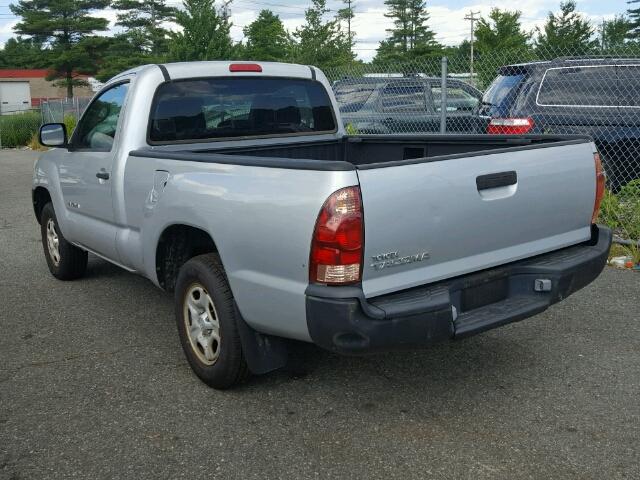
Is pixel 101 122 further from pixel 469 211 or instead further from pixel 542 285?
pixel 542 285

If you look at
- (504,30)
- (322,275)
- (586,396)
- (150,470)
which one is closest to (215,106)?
(322,275)

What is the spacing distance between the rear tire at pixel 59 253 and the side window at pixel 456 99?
6.43 meters

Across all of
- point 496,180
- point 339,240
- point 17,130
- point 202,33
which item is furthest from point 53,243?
point 17,130

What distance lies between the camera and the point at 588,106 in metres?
7.83

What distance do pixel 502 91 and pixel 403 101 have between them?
2.60 meters

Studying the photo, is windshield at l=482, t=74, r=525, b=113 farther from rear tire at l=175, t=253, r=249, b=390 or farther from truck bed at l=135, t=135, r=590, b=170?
rear tire at l=175, t=253, r=249, b=390

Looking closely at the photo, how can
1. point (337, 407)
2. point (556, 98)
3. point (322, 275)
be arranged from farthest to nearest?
point (556, 98) → point (337, 407) → point (322, 275)

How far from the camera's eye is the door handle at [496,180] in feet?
10.7

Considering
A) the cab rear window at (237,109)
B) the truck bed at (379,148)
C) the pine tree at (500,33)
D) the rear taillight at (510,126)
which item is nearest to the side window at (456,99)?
the rear taillight at (510,126)

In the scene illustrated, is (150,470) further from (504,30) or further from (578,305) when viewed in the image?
(504,30)

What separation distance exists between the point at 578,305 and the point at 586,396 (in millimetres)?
1708

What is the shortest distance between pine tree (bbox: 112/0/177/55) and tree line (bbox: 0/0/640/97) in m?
0.09

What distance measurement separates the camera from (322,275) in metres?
2.97

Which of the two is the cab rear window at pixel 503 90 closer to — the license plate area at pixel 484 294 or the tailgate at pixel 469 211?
the tailgate at pixel 469 211
